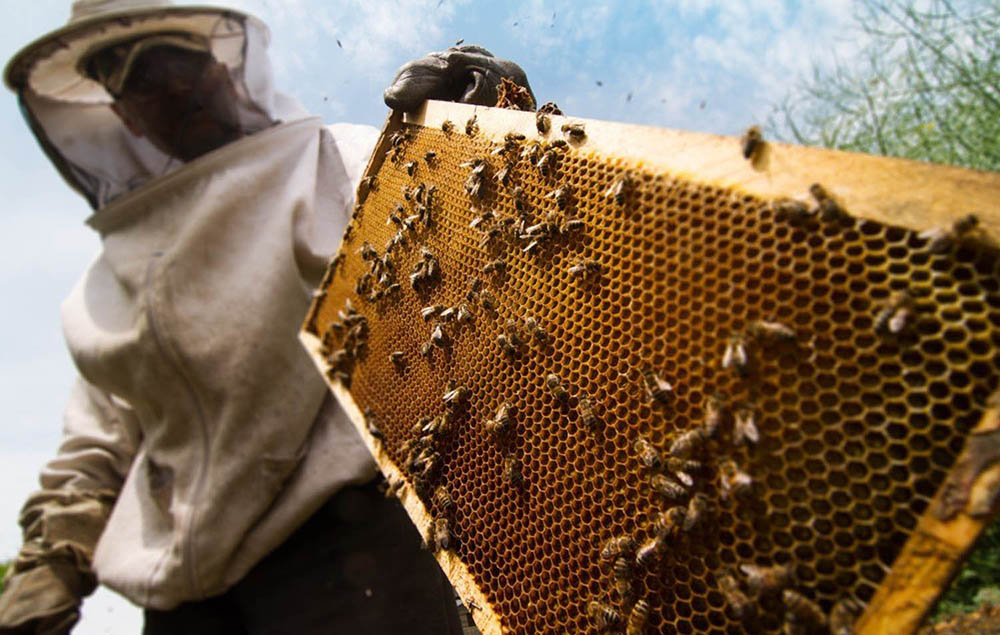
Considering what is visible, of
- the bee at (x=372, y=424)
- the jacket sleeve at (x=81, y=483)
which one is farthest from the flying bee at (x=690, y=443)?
the jacket sleeve at (x=81, y=483)

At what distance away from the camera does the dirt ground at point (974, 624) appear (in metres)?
8.21

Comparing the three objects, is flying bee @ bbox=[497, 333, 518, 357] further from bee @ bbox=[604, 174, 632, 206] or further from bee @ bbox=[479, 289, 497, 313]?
bee @ bbox=[604, 174, 632, 206]

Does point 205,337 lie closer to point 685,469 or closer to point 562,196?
point 562,196

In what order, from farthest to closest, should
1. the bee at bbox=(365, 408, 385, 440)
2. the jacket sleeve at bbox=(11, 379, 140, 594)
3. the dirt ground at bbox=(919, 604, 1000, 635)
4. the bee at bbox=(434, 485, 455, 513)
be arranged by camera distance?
the dirt ground at bbox=(919, 604, 1000, 635)
the jacket sleeve at bbox=(11, 379, 140, 594)
the bee at bbox=(365, 408, 385, 440)
the bee at bbox=(434, 485, 455, 513)

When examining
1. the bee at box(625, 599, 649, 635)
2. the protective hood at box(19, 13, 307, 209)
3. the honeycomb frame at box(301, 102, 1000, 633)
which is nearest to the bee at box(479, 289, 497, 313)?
the honeycomb frame at box(301, 102, 1000, 633)

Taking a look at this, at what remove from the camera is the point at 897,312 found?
108 centimetres

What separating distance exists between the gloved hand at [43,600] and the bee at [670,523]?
129 inches

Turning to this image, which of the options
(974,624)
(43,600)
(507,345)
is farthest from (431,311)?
(974,624)

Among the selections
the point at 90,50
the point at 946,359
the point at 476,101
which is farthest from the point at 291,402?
the point at 946,359

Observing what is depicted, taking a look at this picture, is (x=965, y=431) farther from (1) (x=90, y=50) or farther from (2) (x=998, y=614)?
(2) (x=998, y=614)

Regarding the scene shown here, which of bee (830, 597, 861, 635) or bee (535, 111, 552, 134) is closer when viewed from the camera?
bee (830, 597, 861, 635)

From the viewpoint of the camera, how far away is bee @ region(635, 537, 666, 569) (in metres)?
1.32

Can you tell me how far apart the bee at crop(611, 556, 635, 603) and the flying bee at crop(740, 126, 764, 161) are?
3.42ft

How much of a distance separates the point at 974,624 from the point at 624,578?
425 inches
